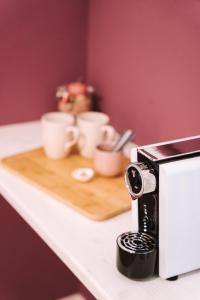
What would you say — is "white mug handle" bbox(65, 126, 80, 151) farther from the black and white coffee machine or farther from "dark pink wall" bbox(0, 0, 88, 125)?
the black and white coffee machine

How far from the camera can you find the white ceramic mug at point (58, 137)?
150 centimetres

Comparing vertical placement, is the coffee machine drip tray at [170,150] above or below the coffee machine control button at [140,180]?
above

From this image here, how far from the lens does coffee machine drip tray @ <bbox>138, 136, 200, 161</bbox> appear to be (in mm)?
993

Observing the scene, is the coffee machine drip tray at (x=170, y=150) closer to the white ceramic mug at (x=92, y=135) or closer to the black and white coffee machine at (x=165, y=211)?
the black and white coffee machine at (x=165, y=211)

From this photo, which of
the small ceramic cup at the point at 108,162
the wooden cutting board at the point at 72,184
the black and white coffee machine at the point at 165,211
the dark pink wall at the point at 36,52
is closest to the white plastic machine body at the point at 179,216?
the black and white coffee machine at the point at 165,211

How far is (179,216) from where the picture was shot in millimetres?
980

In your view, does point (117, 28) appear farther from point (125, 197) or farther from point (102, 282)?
point (102, 282)

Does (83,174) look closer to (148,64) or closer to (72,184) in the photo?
(72,184)

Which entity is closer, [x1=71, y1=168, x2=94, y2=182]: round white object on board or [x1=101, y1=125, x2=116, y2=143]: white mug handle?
[x1=71, y1=168, x2=94, y2=182]: round white object on board

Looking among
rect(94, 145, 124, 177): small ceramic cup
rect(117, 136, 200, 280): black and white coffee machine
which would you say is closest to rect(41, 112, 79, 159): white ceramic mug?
rect(94, 145, 124, 177): small ceramic cup

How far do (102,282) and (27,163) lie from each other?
1.99 feet

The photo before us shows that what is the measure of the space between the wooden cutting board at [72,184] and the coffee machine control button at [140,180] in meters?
0.22

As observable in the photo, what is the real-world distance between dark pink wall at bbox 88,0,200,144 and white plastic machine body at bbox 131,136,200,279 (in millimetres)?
443

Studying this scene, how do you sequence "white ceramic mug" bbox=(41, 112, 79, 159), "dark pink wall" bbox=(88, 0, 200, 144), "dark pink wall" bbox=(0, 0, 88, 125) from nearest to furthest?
"dark pink wall" bbox=(88, 0, 200, 144) < "white ceramic mug" bbox=(41, 112, 79, 159) < "dark pink wall" bbox=(0, 0, 88, 125)
